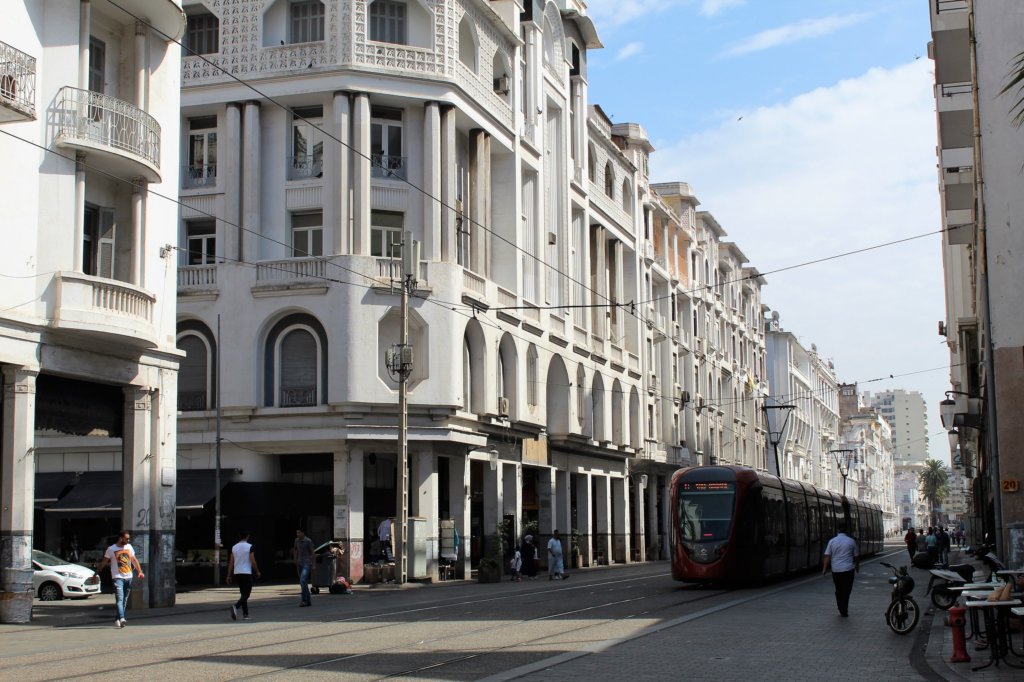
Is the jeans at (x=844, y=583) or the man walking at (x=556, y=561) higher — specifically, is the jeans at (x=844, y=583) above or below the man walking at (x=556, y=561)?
above

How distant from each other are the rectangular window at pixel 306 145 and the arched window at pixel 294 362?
4.80 m

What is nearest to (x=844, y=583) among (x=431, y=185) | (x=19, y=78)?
(x=19, y=78)

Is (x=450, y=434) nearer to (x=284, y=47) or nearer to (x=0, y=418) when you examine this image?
(x=284, y=47)

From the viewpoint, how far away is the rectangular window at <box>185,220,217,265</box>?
41406 mm

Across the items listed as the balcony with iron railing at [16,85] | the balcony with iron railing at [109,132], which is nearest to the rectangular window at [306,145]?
the balcony with iron railing at [109,132]

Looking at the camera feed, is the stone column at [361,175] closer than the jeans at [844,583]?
No

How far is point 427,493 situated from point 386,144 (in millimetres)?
11383

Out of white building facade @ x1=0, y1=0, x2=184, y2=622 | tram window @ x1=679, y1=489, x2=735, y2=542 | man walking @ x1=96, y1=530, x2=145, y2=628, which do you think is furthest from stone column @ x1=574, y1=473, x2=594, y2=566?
man walking @ x1=96, y1=530, x2=145, y2=628

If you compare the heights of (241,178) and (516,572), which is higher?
(241,178)

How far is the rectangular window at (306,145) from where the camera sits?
40.6 m

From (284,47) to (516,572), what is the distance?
18506 mm

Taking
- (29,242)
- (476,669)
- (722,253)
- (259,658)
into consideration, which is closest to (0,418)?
(29,242)

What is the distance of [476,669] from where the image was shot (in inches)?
542

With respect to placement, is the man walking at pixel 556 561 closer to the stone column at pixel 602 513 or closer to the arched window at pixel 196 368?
the arched window at pixel 196 368
